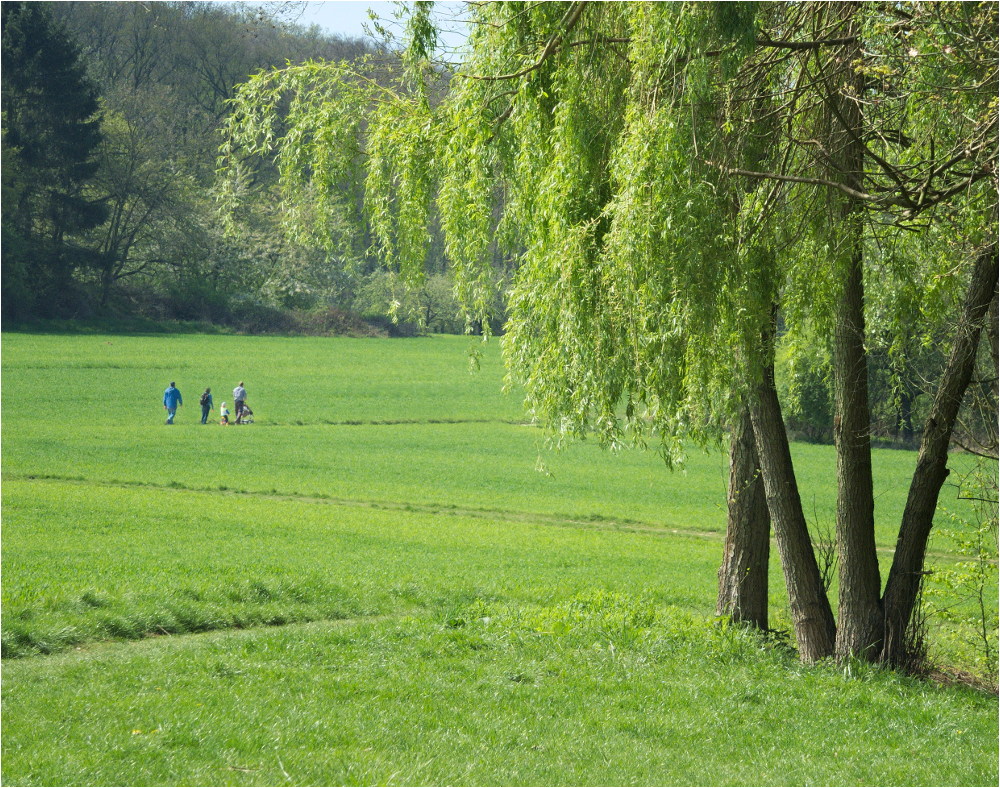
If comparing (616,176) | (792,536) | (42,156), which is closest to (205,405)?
(42,156)

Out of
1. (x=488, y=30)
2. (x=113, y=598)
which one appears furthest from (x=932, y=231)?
(x=113, y=598)

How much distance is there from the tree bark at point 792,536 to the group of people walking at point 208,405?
27230 mm

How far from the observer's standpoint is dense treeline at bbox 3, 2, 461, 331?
41.7m

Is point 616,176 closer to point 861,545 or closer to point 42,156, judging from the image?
point 861,545

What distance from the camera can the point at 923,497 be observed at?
31.1 feet

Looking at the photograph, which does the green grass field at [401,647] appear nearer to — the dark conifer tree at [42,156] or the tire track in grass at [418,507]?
the tire track in grass at [418,507]

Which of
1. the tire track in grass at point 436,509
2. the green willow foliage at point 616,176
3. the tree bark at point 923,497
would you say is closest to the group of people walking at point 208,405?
the tire track in grass at point 436,509

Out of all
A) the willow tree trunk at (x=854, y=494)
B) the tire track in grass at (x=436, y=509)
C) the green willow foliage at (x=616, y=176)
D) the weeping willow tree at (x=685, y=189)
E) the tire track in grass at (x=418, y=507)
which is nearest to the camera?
the green willow foliage at (x=616, y=176)

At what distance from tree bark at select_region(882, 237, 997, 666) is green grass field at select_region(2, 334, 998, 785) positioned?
0.62 metres

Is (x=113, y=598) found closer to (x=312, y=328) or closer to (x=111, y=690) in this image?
(x=111, y=690)

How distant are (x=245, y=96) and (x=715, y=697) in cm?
661

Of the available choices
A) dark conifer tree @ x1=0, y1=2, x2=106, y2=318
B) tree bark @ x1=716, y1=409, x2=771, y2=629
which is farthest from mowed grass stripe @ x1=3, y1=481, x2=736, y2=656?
dark conifer tree @ x1=0, y1=2, x2=106, y2=318

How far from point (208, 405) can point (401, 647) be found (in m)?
27.1

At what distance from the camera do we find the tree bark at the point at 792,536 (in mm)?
9406
